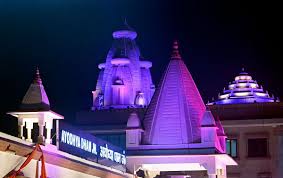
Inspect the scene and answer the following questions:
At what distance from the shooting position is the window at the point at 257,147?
41875mm

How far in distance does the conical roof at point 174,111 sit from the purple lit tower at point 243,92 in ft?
76.7

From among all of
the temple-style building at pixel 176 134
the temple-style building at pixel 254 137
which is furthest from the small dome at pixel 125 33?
the temple-style building at pixel 176 134

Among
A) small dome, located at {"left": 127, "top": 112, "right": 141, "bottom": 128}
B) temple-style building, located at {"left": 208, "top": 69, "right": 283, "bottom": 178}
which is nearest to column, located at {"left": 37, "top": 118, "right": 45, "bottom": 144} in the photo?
small dome, located at {"left": 127, "top": 112, "right": 141, "bottom": 128}

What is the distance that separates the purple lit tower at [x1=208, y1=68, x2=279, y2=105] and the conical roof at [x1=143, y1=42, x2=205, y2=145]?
23387 mm

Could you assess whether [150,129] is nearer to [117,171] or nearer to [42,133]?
[117,171]

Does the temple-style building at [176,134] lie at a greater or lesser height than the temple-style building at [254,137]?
lesser

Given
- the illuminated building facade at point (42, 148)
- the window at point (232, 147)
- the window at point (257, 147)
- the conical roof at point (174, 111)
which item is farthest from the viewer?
the window at point (232, 147)

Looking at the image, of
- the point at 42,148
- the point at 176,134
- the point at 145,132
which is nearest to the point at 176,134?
the point at 176,134

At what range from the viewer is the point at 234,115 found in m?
42.4

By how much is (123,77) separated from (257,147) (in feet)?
39.6

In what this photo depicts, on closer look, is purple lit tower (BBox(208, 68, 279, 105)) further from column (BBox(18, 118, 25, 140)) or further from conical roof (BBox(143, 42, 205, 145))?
column (BBox(18, 118, 25, 140))

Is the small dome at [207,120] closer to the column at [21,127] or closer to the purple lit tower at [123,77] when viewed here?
the column at [21,127]

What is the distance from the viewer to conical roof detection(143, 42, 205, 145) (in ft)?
79.5

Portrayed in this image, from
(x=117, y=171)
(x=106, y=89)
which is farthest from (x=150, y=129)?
(x=106, y=89)
